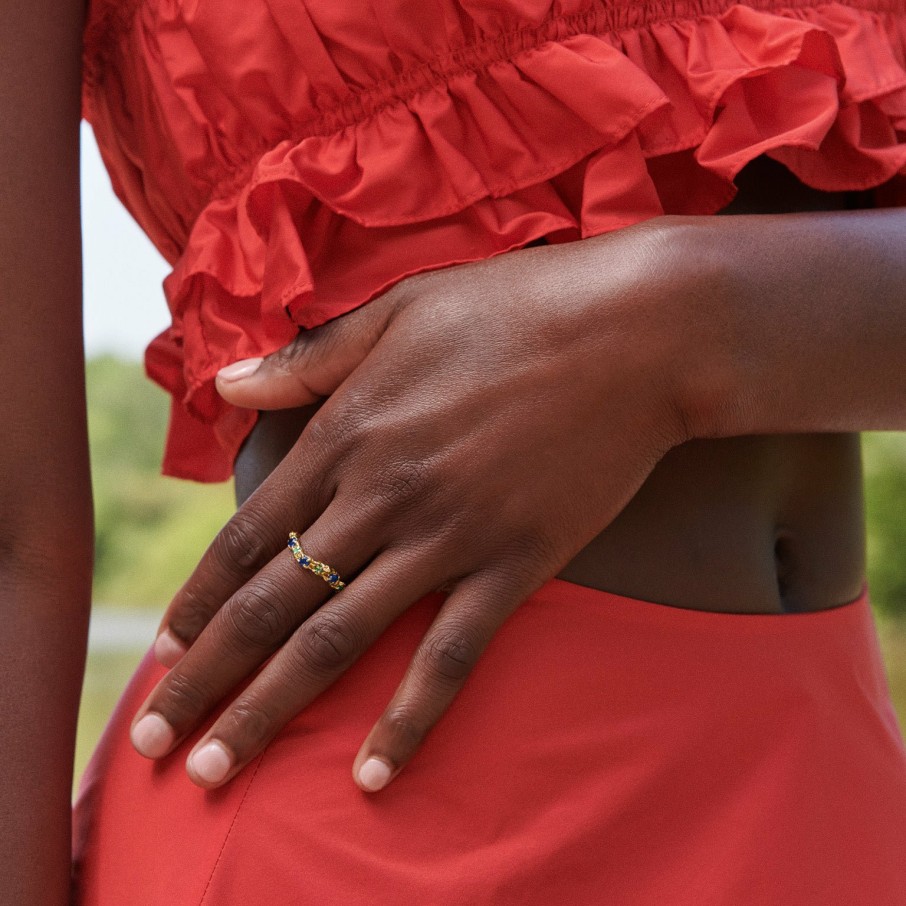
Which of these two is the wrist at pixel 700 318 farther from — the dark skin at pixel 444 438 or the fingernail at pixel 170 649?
the fingernail at pixel 170 649

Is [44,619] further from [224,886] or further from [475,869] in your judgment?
[475,869]

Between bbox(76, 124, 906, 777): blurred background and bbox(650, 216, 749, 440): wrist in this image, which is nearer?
bbox(650, 216, 749, 440): wrist

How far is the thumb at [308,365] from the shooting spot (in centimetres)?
66

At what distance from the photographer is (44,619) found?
2.28 ft

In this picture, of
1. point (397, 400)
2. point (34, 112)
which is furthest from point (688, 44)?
point (34, 112)

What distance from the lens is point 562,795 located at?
62 centimetres

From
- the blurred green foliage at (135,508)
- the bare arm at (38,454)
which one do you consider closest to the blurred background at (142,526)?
the blurred green foliage at (135,508)

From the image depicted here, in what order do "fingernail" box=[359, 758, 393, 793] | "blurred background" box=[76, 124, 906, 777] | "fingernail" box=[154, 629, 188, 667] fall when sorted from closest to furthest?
"fingernail" box=[359, 758, 393, 793], "fingernail" box=[154, 629, 188, 667], "blurred background" box=[76, 124, 906, 777]

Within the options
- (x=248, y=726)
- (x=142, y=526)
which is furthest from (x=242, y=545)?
(x=142, y=526)

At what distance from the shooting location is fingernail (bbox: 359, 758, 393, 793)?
0.59 meters

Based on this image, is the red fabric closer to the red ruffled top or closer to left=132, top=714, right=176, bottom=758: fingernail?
left=132, top=714, right=176, bottom=758: fingernail

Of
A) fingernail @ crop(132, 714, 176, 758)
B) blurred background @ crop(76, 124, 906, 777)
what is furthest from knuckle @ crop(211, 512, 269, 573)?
blurred background @ crop(76, 124, 906, 777)

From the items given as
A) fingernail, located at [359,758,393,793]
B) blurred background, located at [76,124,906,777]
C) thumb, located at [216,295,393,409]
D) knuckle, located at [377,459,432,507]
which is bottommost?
blurred background, located at [76,124,906,777]

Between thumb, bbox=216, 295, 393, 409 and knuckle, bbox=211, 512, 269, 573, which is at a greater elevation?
thumb, bbox=216, 295, 393, 409
